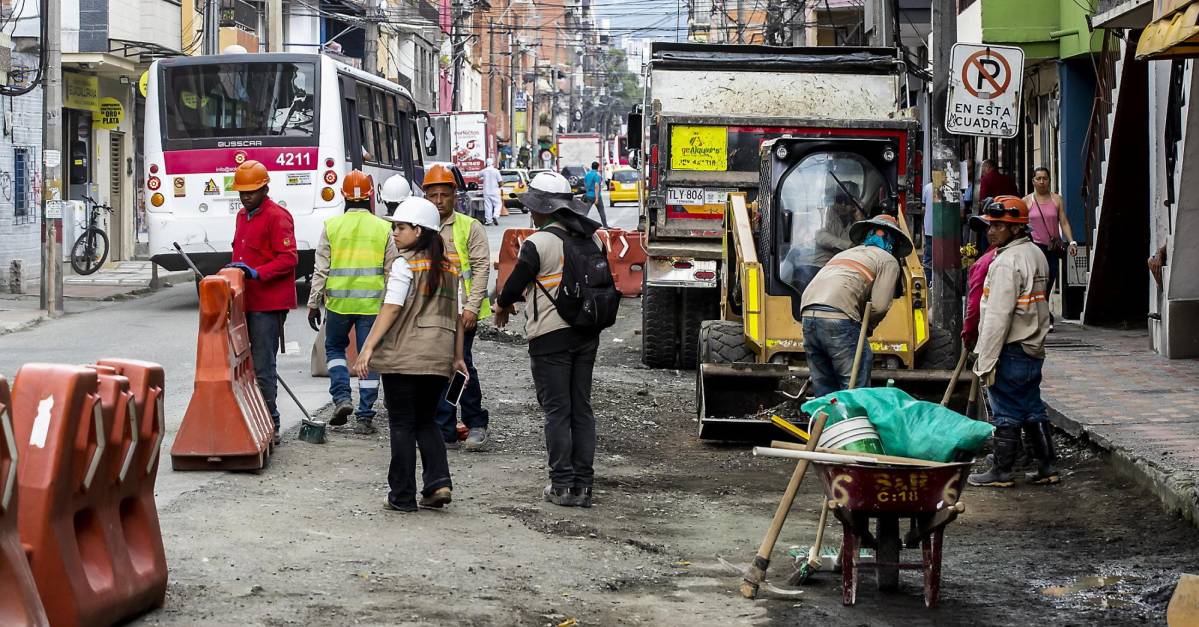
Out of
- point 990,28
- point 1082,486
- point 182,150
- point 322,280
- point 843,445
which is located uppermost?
point 990,28

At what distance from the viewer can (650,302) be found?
566 inches

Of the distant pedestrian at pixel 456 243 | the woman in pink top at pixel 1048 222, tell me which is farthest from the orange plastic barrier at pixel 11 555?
the woman in pink top at pixel 1048 222

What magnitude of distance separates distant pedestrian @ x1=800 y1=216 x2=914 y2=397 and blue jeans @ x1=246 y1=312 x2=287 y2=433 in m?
3.29

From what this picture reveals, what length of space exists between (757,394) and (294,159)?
10075mm

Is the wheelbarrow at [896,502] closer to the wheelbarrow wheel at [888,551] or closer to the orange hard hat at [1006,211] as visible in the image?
the wheelbarrow wheel at [888,551]

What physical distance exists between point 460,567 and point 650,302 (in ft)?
25.3

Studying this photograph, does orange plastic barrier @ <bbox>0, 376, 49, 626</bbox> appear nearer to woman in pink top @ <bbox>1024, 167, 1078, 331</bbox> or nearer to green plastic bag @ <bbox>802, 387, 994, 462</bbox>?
green plastic bag @ <bbox>802, 387, 994, 462</bbox>

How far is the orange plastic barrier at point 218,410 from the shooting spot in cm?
865

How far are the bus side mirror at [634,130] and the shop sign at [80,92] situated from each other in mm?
12434

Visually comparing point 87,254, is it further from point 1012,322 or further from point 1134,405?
point 1012,322

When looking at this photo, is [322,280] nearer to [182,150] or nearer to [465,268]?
[465,268]

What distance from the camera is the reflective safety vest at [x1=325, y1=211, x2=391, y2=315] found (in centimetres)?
998

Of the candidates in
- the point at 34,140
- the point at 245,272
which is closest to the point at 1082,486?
the point at 245,272

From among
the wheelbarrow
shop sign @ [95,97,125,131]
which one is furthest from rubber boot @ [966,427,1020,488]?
shop sign @ [95,97,125,131]
